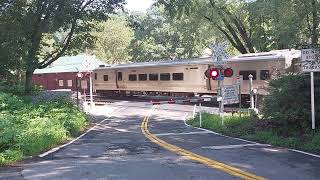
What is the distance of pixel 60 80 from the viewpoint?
196ft

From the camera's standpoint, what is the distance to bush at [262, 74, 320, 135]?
596 inches

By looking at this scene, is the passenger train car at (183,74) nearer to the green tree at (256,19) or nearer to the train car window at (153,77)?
the train car window at (153,77)

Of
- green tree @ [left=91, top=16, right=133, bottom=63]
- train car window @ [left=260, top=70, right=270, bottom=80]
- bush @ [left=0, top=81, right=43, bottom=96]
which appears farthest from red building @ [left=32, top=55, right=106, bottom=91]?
train car window @ [left=260, top=70, right=270, bottom=80]

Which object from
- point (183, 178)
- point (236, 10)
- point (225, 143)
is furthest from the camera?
point (236, 10)

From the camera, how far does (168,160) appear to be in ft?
37.4

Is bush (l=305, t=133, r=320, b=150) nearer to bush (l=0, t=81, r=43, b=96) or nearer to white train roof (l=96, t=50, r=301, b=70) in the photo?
white train roof (l=96, t=50, r=301, b=70)

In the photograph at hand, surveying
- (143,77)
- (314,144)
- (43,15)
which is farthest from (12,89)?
(314,144)

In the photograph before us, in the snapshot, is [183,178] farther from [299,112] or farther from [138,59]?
[138,59]

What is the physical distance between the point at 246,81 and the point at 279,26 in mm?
9402

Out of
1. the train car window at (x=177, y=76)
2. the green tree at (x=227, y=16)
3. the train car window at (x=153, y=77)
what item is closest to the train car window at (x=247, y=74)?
the green tree at (x=227, y=16)

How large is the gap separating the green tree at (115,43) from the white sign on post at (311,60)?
58.9 metres

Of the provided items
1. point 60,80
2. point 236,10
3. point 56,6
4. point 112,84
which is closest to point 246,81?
point 236,10

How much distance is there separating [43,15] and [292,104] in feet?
55.8

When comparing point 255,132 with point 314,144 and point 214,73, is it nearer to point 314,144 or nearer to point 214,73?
point 314,144
